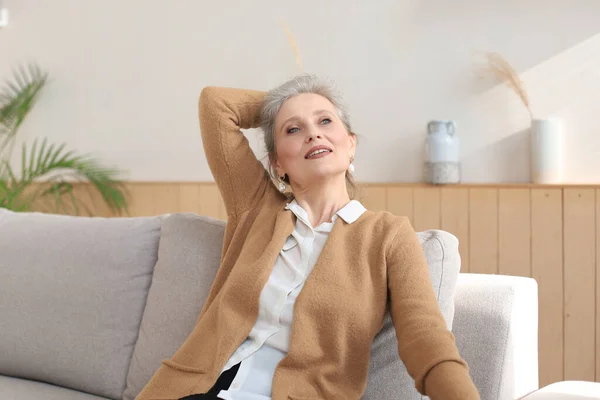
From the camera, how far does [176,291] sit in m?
2.10

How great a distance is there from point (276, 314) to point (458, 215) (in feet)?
4.86

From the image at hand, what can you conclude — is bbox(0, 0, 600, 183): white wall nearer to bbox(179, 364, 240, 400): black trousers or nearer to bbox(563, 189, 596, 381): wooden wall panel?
bbox(563, 189, 596, 381): wooden wall panel

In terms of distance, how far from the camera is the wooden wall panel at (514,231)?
9.57ft

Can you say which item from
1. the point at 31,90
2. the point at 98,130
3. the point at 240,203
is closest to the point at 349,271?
the point at 240,203

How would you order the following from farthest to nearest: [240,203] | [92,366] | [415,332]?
[92,366] → [240,203] → [415,332]

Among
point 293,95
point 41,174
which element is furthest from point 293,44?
point 293,95

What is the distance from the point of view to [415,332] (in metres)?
1.46

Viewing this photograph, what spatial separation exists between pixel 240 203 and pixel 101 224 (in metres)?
0.58

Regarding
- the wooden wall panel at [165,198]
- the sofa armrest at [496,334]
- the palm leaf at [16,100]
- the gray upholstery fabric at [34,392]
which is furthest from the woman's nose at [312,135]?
the palm leaf at [16,100]

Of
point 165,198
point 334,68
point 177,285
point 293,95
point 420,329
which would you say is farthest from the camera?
point 165,198

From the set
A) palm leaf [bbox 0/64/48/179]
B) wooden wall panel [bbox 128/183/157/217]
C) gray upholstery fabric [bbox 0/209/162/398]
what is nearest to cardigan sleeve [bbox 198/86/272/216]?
gray upholstery fabric [bbox 0/209/162/398]

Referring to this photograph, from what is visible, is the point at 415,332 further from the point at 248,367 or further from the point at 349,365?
the point at 248,367

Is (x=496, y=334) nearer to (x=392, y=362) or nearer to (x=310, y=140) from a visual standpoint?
(x=392, y=362)

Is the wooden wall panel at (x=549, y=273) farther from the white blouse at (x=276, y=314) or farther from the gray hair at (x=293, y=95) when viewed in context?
the white blouse at (x=276, y=314)
